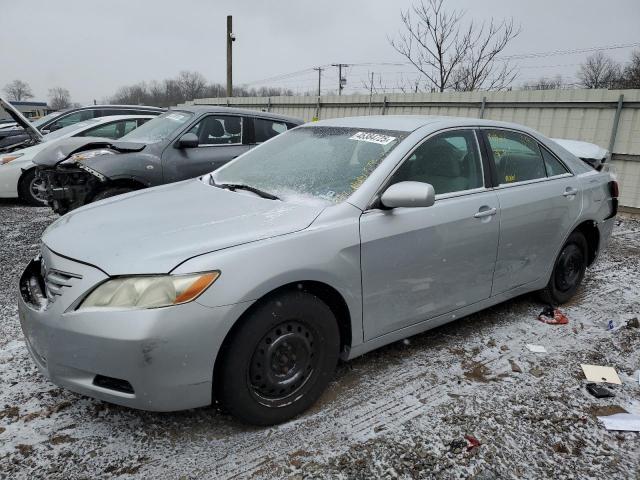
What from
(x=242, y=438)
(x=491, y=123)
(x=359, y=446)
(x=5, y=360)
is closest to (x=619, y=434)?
(x=359, y=446)

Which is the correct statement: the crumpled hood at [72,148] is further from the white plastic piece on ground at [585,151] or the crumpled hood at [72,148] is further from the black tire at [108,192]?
the white plastic piece on ground at [585,151]

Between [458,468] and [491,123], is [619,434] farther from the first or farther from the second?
[491,123]

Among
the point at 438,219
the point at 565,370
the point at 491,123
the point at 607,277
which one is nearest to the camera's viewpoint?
the point at 438,219

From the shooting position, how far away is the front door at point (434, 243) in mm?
2768

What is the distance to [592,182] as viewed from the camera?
4.32 meters

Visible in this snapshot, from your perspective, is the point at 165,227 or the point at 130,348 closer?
the point at 130,348

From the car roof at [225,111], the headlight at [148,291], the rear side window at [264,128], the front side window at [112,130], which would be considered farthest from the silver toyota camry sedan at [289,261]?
the front side window at [112,130]

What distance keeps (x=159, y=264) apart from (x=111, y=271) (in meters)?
0.22

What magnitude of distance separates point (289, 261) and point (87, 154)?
440cm

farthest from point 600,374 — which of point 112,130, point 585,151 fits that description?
point 112,130

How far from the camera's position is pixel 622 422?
8.80 ft

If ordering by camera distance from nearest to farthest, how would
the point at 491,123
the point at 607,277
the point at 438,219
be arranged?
the point at 438,219, the point at 491,123, the point at 607,277

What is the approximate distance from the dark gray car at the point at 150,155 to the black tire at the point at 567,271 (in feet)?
13.5

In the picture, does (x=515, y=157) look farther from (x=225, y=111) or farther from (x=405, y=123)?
(x=225, y=111)
